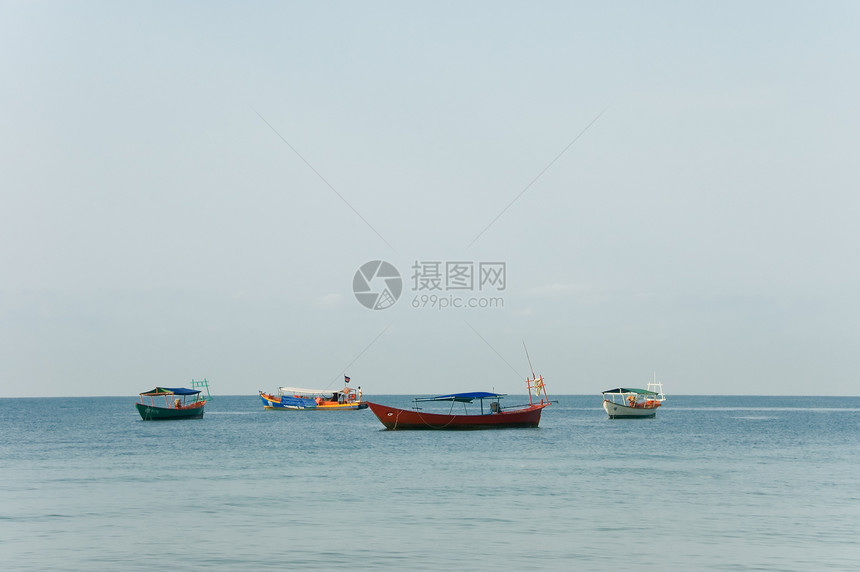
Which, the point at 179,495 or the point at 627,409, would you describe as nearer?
the point at 179,495

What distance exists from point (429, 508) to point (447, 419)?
36.1 meters

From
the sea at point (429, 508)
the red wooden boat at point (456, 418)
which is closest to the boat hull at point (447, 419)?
the red wooden boat at point (456, 418)

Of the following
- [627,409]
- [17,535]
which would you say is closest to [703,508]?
[17,535]

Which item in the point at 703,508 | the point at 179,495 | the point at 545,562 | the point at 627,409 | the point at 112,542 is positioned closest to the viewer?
the point at 545,562

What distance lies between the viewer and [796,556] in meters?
20.6

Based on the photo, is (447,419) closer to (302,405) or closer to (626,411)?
(626,411)

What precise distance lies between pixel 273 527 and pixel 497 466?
18.1 metres

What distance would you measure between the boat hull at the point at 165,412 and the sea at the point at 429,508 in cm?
3413

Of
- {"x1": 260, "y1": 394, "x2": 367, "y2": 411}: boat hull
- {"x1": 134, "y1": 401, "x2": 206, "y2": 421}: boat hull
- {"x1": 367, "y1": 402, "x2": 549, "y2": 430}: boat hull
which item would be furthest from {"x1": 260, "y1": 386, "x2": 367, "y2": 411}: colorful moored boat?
{"x1": 367, "y1": 402, "x2": 549, "y2": 430}: boat hull

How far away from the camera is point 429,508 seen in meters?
27.7

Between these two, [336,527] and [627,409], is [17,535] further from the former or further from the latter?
[627,409]

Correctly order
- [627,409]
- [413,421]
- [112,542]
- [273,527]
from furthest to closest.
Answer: [627,409] < [413,421] < [273,527] < [112,542]

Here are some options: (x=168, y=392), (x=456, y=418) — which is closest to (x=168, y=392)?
(x=168, y=392)

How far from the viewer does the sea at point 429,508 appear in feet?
66.9
